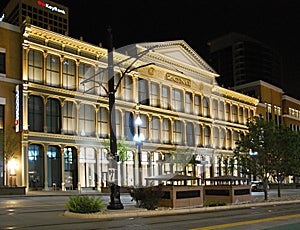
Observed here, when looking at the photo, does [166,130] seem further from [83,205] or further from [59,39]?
[83,205]

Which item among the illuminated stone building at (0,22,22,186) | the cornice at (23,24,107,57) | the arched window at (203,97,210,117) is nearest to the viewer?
the illuminated stone building at (0,22,22,186)

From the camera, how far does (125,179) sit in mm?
65812

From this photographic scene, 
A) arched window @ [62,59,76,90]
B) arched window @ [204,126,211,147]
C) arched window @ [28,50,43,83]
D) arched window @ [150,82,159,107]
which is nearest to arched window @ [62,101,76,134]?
arched window @ [62,59,76,90]

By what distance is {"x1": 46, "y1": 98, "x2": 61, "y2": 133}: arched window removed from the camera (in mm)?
57656

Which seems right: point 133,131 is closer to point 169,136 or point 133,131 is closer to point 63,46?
point 169,136

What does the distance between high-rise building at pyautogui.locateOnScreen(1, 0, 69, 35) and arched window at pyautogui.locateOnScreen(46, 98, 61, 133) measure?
263 ft

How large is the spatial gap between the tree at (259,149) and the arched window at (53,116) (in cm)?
2555

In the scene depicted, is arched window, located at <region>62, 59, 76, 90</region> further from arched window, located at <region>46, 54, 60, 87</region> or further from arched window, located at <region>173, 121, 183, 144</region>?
arched window, located at <region>173, 121, 183, 144</region>

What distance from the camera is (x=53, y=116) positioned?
5838 cm

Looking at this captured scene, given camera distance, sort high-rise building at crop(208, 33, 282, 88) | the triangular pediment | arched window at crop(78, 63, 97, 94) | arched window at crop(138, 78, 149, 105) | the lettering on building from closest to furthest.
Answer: arched window at crop(78, 63, 97, 94) → arched window at crop(138, 78, 149, 105) → the triangular pediment → the lettering on building → high-rise building at crop(208, 33, 282, 88)

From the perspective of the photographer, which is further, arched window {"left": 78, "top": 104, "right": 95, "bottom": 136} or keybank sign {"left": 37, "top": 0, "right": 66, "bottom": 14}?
keybank sign {"left": 37, "top": 0, "right": 66, "bottom": 14}

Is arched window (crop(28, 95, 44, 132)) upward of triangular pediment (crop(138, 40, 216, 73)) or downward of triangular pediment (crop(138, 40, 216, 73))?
downward

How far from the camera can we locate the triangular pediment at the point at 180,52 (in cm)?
7469

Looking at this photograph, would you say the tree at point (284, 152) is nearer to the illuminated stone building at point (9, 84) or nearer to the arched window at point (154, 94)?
the illuminated stone building at point (9, 84)
